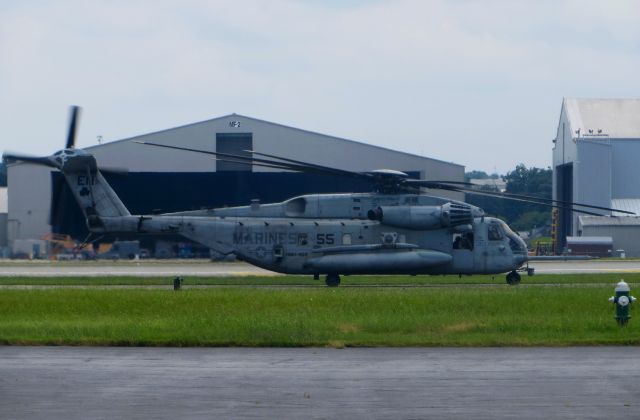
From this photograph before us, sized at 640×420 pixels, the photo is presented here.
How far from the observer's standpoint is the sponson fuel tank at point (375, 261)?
33.8 metres

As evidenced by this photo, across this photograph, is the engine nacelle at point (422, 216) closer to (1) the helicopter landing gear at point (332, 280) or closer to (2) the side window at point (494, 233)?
(2) the side window at point (494, 233)

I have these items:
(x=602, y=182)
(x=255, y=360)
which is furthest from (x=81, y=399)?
(x=602, y=182)

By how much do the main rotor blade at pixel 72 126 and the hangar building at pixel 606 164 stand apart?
40.7m

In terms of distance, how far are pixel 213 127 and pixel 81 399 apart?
48451 mm

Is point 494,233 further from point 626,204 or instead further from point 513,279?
point 626,204

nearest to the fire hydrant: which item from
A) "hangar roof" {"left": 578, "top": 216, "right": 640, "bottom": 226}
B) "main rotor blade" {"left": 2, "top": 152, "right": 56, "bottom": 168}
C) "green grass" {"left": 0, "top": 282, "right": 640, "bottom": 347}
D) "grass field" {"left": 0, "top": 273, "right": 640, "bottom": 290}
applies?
"green grass" {"left": 0, "top": 282, "right": 640, "bottom": 347}

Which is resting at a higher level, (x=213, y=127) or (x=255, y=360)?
(x=213, y=127)

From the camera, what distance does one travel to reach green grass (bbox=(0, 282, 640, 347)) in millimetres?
17359

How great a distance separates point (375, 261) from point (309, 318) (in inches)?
549

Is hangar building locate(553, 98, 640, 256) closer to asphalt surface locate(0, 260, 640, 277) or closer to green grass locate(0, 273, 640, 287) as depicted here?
asphalt surface locate(0, 260, 640, 277)

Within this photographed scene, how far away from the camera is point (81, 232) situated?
200 ft

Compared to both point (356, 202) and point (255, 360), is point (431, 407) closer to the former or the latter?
point (255, 360)

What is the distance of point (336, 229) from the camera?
112 ft

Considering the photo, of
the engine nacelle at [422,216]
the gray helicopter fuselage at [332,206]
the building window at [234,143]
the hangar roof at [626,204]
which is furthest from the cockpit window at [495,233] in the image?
the hangar roof at [626,204]
